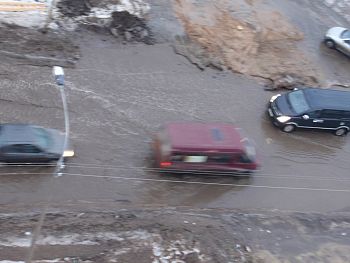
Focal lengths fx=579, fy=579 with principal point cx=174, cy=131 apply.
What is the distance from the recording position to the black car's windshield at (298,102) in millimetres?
22562

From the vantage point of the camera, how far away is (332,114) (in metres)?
22.6

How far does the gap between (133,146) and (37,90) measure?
4617 millimetres

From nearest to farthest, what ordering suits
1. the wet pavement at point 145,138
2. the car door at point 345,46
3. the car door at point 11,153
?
the car door at point 11,153 → the wet pavement at point 145,138 → the car door at point 345,46

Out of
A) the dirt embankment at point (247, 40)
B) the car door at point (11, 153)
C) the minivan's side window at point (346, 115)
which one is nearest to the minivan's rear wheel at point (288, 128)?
the minivan's side window at point (346, 115)

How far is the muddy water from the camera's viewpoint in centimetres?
1861

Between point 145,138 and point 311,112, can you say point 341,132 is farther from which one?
point 145,138

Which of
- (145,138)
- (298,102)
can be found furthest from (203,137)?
(298,102)

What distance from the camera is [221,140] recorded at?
1961cm

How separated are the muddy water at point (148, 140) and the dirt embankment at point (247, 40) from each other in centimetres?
115

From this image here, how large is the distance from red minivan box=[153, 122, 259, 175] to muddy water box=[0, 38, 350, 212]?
56 centimetres

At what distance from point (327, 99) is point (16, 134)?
1209cm

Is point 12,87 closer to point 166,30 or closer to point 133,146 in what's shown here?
point 133,146

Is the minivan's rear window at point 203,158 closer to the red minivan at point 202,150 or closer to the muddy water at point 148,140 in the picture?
the red minivan at point 202,150

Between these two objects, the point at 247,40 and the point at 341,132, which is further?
the point at 247,40
